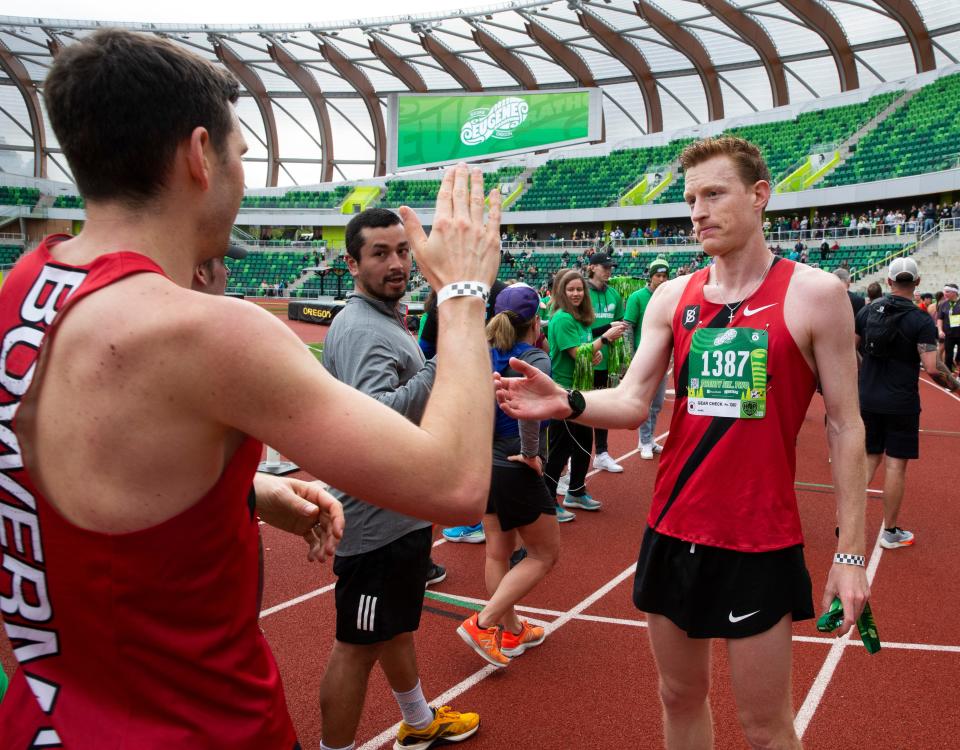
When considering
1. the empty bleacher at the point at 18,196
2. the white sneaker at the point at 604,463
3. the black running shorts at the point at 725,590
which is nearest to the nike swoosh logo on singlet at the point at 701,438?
the black running shorts at the point at 725,590

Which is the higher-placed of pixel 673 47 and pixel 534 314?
pixel 673 47

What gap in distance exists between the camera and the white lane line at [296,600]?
4511 millimetres

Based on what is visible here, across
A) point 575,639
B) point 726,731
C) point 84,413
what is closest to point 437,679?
point 575,639

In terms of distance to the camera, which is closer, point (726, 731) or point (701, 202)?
point (701, 202)

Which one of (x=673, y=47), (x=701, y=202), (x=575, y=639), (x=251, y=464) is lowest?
(x=575, y=639)

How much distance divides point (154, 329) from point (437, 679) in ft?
10.6

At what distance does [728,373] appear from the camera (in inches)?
92.3

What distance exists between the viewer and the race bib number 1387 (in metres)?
2.29

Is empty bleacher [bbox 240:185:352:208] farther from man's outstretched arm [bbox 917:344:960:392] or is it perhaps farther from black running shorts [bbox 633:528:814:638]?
black running shorts [bbox 633:528:814:638]

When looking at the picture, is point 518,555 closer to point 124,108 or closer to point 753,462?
point 753,462

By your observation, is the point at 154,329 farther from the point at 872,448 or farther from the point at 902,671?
the point at 872,448

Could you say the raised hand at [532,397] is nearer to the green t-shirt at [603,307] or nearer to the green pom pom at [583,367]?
the green pom pom at [583,367]

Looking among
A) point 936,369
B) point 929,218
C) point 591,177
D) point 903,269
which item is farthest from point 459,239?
point 591,177

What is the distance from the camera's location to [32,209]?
161 feet
